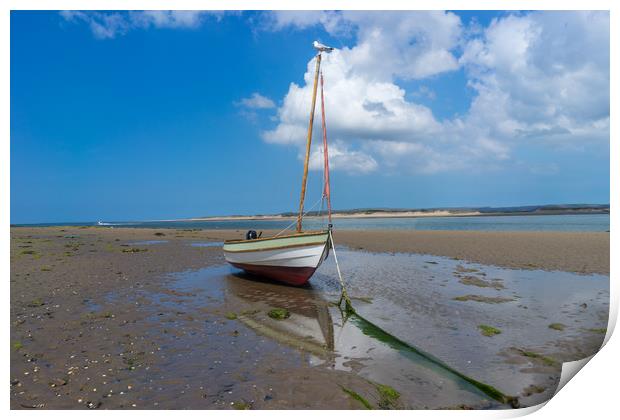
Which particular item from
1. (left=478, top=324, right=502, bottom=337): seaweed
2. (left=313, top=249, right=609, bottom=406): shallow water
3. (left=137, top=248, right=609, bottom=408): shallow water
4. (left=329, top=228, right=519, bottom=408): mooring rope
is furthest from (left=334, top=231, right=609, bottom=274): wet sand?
(left=329, top=228, right=519, bottom=408): mooring rope

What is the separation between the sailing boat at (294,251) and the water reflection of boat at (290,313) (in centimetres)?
68

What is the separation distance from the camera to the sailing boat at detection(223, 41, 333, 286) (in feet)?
46.7

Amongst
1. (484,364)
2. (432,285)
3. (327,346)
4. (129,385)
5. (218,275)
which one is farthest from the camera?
(218,275)

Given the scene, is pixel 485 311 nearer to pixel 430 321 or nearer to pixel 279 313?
pixel 430 321

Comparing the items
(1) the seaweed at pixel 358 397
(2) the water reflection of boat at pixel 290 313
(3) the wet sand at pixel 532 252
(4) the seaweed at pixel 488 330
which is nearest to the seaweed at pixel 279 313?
(2) the water reflection of boat at pixel 290 313

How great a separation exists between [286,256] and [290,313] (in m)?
3.79

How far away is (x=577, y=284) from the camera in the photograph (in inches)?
596

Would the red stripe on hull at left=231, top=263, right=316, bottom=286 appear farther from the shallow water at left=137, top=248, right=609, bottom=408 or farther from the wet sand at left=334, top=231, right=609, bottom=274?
the wet sand at left=334, top=231, right=609, bottom=274

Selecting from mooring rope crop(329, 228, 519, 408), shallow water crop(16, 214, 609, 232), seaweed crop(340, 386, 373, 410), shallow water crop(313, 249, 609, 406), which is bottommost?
shallow water crop(313, 249, 609, 406)

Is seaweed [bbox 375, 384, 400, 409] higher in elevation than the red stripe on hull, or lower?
lower

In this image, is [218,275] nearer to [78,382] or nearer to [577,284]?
[78,382]

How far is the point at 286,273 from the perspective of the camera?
50.3ft
